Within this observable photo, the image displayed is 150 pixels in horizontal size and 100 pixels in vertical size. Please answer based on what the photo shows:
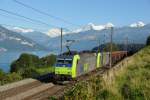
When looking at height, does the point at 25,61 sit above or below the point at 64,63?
below

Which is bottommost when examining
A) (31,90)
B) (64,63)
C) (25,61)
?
(31,90)

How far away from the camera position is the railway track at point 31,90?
33.5 meters

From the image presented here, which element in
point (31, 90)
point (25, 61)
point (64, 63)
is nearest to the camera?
point (31, 90)

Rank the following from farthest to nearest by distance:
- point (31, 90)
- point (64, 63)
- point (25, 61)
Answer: point (25, 61)
point (64, 63)
point (31, 90)

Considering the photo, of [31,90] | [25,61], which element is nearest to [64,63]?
[31,90]

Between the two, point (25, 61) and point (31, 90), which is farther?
point (25, 61)

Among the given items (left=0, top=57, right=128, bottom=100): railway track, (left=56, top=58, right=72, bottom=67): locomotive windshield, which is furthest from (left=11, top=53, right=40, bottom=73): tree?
(left=56, top=58, right=72, bottom=67): locomotive windshield

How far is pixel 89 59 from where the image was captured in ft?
166

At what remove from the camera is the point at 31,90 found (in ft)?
124

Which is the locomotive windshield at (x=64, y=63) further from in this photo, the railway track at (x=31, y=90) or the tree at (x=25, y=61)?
the tree at (x=25, y=61)

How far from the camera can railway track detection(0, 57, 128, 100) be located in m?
33.5

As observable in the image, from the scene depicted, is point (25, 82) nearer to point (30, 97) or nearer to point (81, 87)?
point (30, 97)

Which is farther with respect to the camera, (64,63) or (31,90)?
(64,63)

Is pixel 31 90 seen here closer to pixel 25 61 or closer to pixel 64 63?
pixel 64 63
